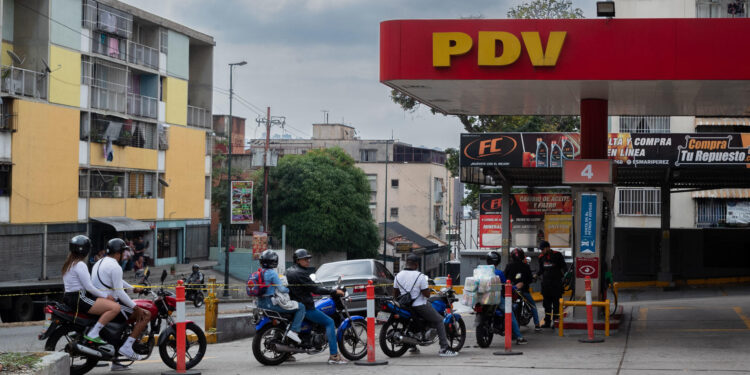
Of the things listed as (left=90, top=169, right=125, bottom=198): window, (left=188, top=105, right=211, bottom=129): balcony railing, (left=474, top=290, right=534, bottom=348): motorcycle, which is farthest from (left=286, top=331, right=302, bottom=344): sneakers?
(left=188, top=105, right=211, bottom=129): balcony railing

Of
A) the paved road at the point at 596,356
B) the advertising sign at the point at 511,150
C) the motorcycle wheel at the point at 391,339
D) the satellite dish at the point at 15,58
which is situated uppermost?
the satellite dish at the point at 15,58

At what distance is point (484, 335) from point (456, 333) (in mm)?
881

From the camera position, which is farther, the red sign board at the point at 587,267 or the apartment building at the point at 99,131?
the apartment building at the point at 99,131

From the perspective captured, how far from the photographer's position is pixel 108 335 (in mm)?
10898

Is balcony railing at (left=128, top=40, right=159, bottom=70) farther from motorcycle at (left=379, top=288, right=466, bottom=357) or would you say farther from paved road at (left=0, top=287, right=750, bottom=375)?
motorcycle at (left=379, top=288, right=466, bottom=357)

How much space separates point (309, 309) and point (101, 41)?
37.7m

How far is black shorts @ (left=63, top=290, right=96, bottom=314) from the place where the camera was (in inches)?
424

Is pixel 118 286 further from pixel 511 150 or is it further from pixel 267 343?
pixel 511 150

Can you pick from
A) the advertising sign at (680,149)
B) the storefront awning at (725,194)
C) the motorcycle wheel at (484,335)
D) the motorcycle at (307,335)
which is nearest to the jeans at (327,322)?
the motorcycle at (307,335)

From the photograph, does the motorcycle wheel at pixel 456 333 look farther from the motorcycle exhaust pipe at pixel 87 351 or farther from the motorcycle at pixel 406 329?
Answer: the motorcycle exhaust pipe at pixel 87 351

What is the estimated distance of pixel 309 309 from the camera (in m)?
12.3

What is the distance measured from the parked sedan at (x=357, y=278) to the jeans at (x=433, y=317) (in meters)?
4.72

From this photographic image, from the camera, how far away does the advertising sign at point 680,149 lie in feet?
81.0

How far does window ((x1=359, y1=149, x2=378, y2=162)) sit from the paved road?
75483mm
